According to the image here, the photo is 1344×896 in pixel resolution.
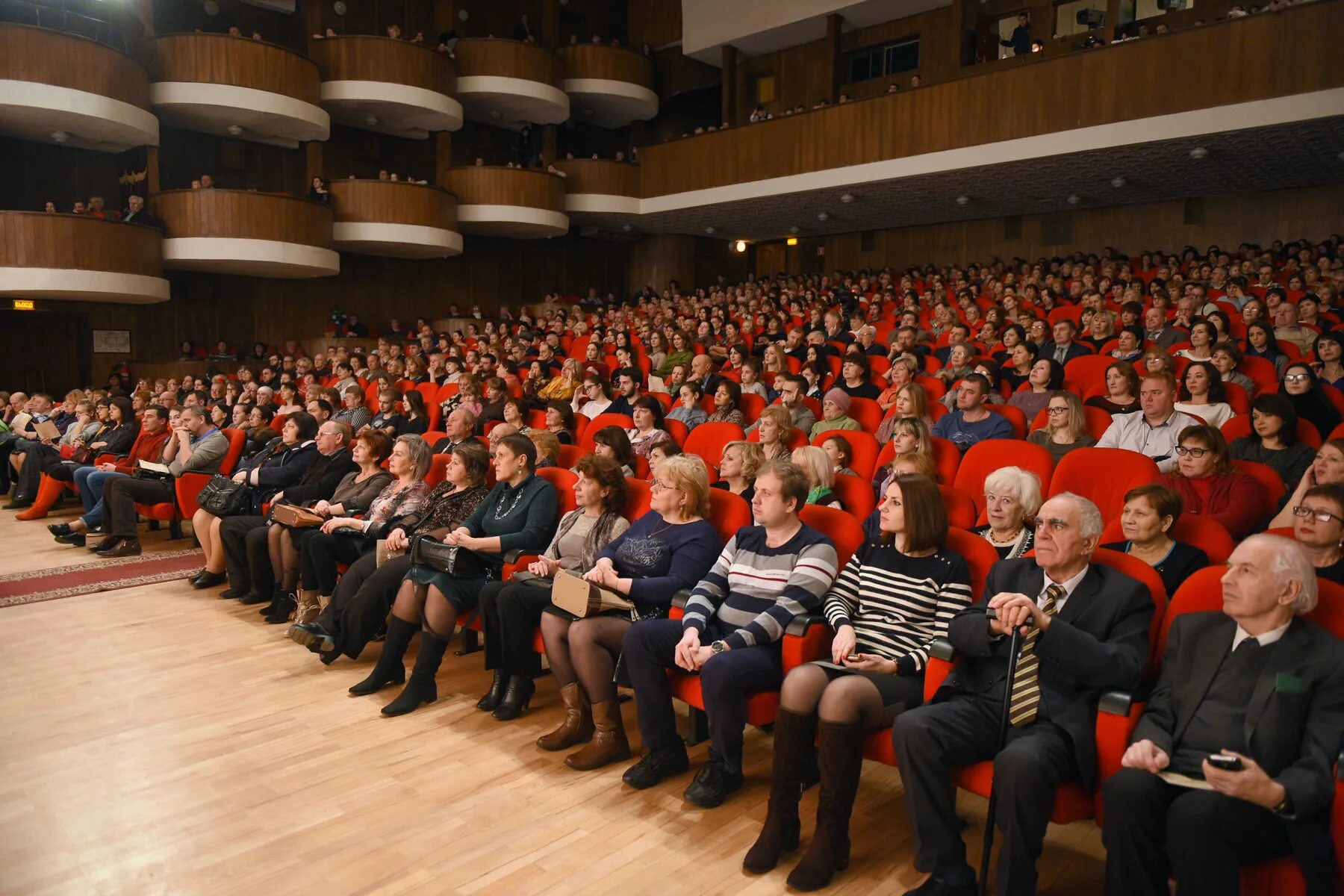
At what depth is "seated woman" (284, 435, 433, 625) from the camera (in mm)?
2455

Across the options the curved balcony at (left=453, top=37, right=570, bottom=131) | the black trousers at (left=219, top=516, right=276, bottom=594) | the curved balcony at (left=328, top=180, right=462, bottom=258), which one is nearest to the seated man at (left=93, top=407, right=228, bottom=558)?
the black trousers at (left=219, top=516, right=276, bottom=594)

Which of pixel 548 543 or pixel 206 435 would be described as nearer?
pixel 548 543

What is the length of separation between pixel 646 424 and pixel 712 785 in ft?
5.04

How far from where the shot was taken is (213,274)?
8.05 metres

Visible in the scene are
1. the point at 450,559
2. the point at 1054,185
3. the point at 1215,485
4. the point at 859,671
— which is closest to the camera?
the point at 859,671

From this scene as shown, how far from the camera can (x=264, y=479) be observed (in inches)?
115

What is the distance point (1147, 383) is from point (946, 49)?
6528 millimetres

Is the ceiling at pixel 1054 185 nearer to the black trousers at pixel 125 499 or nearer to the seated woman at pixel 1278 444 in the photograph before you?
the seated woman at pixel 1278 444

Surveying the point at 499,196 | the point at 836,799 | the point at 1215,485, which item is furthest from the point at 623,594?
the point at 499,196

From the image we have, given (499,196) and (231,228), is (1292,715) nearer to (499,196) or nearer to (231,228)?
(231,228)

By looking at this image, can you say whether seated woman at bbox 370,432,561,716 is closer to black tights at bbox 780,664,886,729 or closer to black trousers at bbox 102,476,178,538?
black tights at bbox 780,664,886,729

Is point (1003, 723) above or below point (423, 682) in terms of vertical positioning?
above

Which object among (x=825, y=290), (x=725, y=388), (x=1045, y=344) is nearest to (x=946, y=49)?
(x=825, y=290)

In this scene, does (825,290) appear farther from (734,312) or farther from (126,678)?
(126,678)
